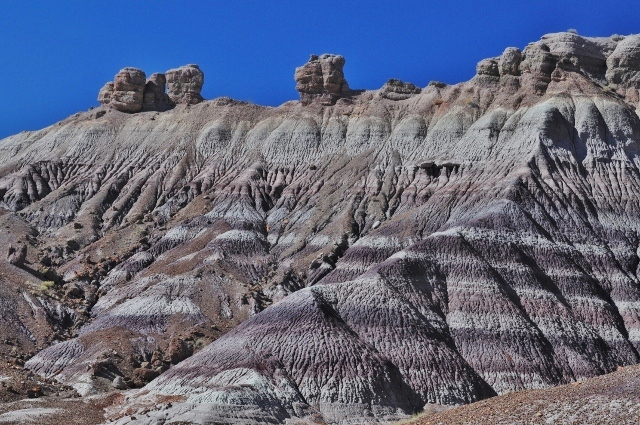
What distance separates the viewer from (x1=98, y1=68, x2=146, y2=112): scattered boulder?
120m

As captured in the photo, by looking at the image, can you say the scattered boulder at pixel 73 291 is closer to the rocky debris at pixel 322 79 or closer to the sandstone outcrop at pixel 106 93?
the rocky debris at pixel 322 79

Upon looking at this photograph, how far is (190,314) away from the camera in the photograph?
75562mm

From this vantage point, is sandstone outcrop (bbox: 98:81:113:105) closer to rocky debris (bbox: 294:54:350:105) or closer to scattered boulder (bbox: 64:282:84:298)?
rocky debris (bbox: 294:54:350:105)

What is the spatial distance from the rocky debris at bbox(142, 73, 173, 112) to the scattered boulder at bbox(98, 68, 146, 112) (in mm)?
858

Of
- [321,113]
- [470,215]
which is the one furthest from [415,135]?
[470,215]

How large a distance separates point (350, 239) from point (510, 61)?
99.0 feet

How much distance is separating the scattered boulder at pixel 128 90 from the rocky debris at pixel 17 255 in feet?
121

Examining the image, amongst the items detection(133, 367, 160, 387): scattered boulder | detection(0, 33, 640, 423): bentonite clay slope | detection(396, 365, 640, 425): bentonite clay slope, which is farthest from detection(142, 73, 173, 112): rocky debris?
detection(396, 365, 640, 425): bentonite clay slope

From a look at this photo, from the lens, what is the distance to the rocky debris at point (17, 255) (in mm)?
83875

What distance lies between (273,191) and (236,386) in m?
46.9

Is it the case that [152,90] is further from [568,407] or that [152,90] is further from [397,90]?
[568,407]

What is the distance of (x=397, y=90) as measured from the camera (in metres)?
111

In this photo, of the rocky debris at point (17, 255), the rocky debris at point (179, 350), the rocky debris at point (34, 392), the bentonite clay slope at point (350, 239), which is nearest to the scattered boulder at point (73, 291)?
the bentonite clay slope at point (350, 239)

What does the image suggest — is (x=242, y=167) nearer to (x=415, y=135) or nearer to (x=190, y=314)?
(x=415, y=135)
